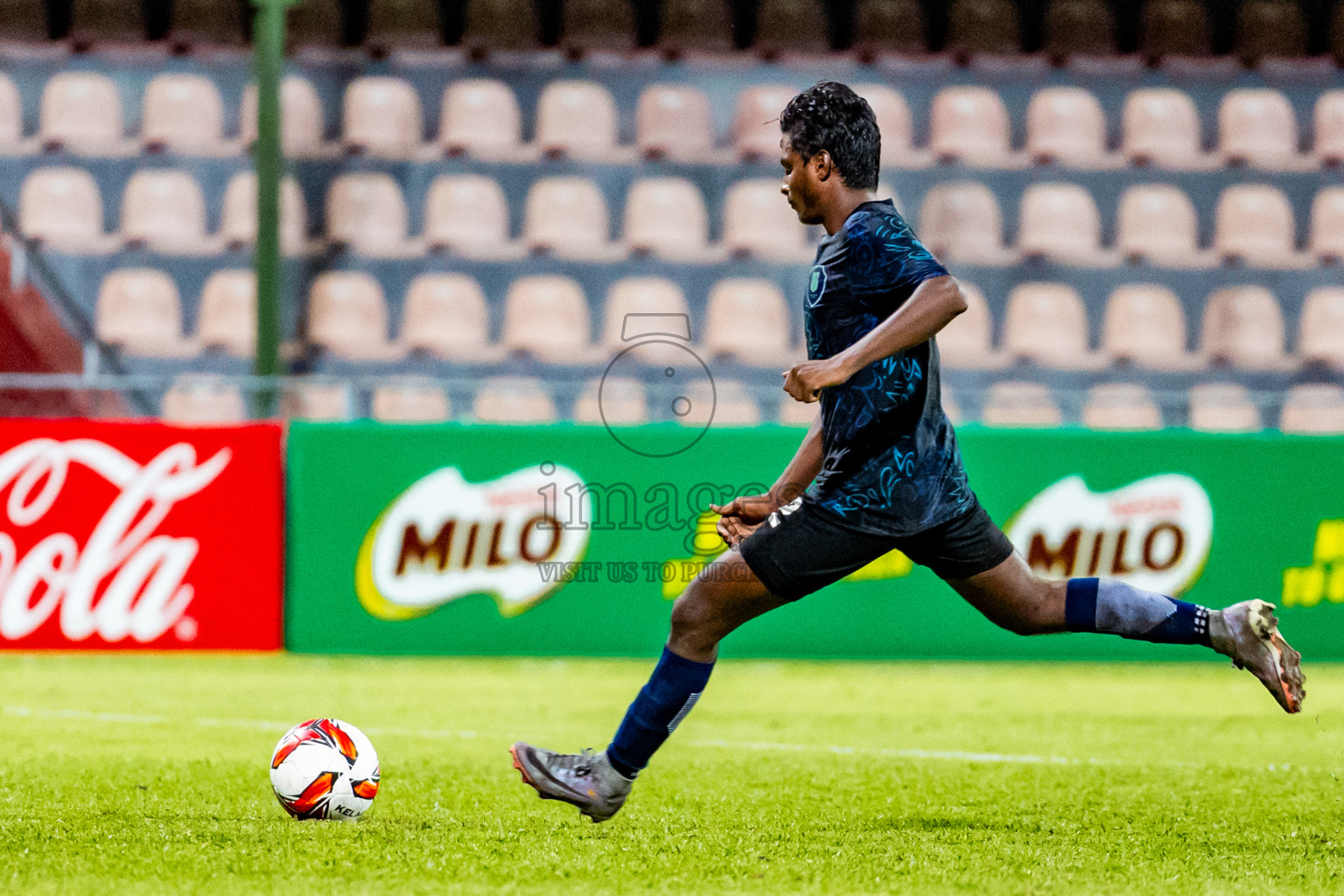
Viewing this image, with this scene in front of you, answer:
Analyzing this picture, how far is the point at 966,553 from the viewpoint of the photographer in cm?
393

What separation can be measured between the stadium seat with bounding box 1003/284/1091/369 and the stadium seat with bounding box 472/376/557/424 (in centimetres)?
459

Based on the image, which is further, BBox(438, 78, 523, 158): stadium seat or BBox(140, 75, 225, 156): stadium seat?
BBox(140, 75, 225, 156): stadium seat

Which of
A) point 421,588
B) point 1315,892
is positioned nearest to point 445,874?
point 1315,892

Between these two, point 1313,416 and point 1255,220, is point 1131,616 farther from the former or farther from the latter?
point 1255,220

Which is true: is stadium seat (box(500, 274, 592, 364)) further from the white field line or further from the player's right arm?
the player's right arm

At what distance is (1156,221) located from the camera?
1264 cm

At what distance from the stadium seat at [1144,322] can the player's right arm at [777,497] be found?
8.53 m

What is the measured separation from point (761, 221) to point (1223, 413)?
14.7 feet

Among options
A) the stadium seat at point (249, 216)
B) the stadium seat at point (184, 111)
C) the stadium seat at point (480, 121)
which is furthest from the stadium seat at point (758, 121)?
the stadium seat at point (184, 111)

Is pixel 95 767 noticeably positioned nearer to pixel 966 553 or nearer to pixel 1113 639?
pixel 966 553

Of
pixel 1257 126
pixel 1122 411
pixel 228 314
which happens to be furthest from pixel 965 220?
pixel 228 314

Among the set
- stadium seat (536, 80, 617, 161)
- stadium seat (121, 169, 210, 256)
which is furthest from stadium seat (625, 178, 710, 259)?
stadium seat (121, 169, 210, 256)

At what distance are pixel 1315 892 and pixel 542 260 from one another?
9160 mm

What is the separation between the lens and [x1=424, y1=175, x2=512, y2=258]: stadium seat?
40.4 ft
